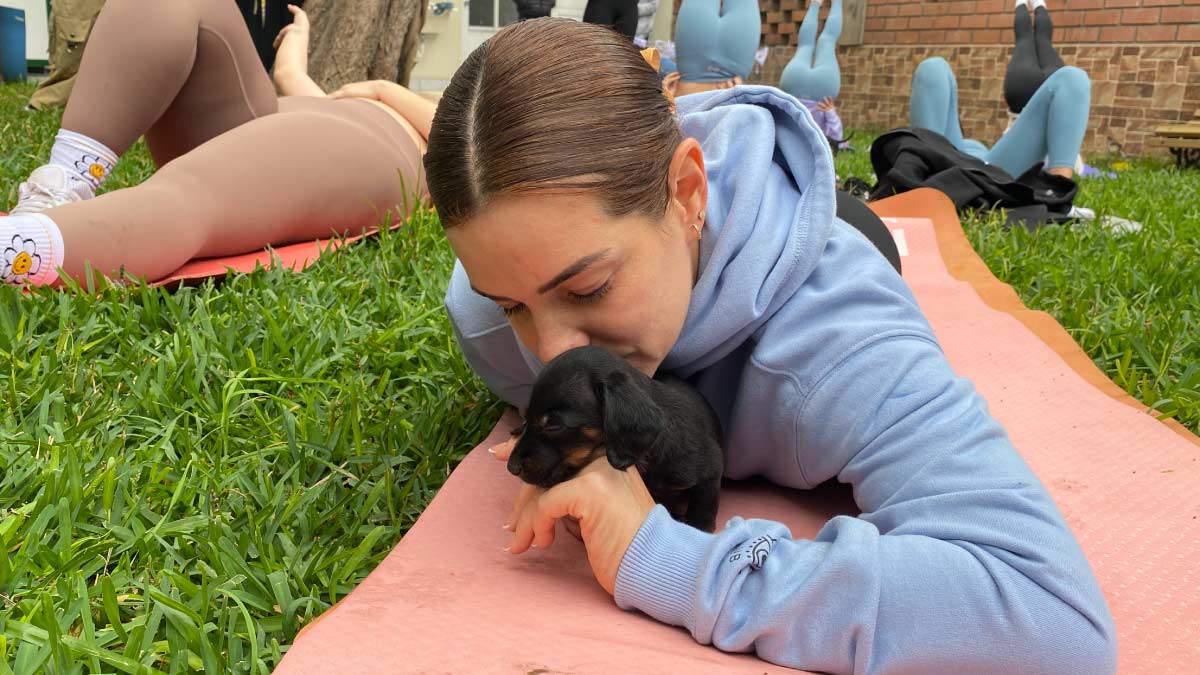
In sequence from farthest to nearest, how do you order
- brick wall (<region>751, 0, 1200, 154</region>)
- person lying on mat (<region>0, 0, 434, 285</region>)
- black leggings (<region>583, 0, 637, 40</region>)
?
brick wall (<region>751, 0, 1200, 154</region>) → black leggings (<region>583, 0, 637, 40</region>) → person lying on mat (<region>0, 0, 434, 285</region>)

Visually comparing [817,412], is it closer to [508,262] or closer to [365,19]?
[508,262]

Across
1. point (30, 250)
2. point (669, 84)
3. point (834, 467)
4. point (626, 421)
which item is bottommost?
point (834, 467)

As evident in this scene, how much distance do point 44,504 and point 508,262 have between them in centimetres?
98

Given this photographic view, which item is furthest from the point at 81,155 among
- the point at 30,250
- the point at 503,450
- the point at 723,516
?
the point at 723,516

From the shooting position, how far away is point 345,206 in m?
3.94

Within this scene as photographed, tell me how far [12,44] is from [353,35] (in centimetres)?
1007

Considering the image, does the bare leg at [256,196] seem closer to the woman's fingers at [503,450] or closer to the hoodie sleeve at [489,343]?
the hoodie sleeve at [489,343]

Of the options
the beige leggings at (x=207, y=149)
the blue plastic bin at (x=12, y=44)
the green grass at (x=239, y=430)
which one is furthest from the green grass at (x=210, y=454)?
the blue plastic bin at (x=12, y=44)

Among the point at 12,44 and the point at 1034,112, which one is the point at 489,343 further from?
the point at 12,44

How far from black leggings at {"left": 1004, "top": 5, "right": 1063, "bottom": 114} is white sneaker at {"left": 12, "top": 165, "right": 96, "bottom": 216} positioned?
6227 mm

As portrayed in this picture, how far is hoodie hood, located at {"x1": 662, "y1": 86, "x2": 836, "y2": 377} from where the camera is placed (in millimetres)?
1865

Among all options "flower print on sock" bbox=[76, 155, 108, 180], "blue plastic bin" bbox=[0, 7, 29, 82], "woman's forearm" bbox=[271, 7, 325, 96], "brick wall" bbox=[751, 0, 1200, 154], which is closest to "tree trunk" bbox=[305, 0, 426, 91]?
"woman's forearm" bbox=[271, 7, 325, 96]

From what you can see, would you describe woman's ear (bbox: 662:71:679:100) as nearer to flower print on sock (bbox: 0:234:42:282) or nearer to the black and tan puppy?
the black and tan puppy

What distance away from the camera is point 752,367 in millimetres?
1856
